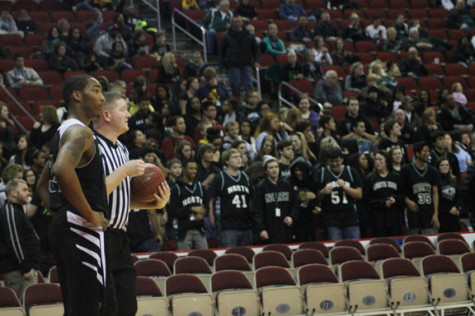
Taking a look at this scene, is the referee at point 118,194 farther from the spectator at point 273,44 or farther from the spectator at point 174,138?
the spectator at point 273,44

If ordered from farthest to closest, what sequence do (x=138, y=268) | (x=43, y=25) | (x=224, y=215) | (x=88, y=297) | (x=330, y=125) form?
1. (x=43, y=25)
2. (x=330, y=125)
3. (x=224, y=215)
4. (x=138, y=268)
5. (x=88, y=297)

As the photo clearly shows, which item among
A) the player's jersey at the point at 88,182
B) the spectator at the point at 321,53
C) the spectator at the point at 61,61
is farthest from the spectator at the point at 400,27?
the player's jersey at the point at 88,182

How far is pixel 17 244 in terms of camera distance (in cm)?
884

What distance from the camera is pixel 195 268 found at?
30.8 feet

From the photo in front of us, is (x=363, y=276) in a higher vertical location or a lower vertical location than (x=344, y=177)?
lower

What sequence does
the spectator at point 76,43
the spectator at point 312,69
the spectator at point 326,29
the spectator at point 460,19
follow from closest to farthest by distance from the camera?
the spectator at point 76,43, the spectator at point 312,69, the spectator at point 326,29, the spectator at point 460,19

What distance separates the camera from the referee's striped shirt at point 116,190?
16.9ft

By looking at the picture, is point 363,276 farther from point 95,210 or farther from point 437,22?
point 437,22

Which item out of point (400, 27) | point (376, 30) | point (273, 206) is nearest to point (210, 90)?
point (273, 206)

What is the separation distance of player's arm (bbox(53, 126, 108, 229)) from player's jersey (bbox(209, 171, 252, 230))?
5.82 m

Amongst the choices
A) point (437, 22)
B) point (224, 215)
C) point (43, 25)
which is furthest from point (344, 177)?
point (437, 22)

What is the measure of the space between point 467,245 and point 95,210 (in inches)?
271

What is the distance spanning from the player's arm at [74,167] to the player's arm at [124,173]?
9.8 inches

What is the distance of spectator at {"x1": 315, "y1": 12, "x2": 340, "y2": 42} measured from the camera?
710 inches
